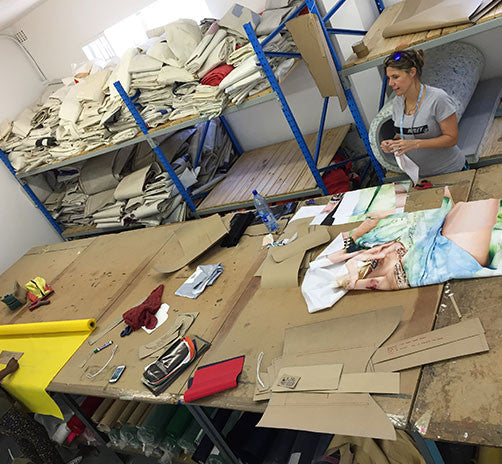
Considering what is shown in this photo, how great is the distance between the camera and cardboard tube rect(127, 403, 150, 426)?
229 centimetres

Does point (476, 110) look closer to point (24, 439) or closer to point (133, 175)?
point (133, 175)

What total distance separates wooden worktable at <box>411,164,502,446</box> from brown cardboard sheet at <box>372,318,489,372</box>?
0.9 inches

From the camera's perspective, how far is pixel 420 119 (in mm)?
2066

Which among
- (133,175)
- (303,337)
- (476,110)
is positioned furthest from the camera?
(133,175)

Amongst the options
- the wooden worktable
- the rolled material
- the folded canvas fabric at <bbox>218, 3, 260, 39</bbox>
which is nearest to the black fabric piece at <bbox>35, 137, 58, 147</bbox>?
the folded canvas fabric at <bbox>218, 3, 260, 39</bbox>

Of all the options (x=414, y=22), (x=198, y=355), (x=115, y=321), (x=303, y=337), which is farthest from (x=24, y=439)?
(x=414, y=22)

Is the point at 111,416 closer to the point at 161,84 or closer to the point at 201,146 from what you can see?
the point at 161,84

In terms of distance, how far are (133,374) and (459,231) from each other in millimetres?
1454

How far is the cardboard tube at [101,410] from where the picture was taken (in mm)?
2395

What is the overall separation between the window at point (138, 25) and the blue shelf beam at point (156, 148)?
2.68 ft

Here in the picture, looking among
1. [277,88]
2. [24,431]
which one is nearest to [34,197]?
[24,431]

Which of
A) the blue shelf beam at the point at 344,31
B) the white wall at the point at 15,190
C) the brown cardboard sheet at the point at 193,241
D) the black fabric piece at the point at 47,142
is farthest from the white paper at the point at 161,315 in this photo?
the white wall at the point at 15,190

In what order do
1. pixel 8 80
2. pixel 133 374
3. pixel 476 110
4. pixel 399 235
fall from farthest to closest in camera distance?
pixel 8 80 < pixel 476 110 < pixel 133 374 < pixel 399 235

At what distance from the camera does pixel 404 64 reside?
6.39ft
